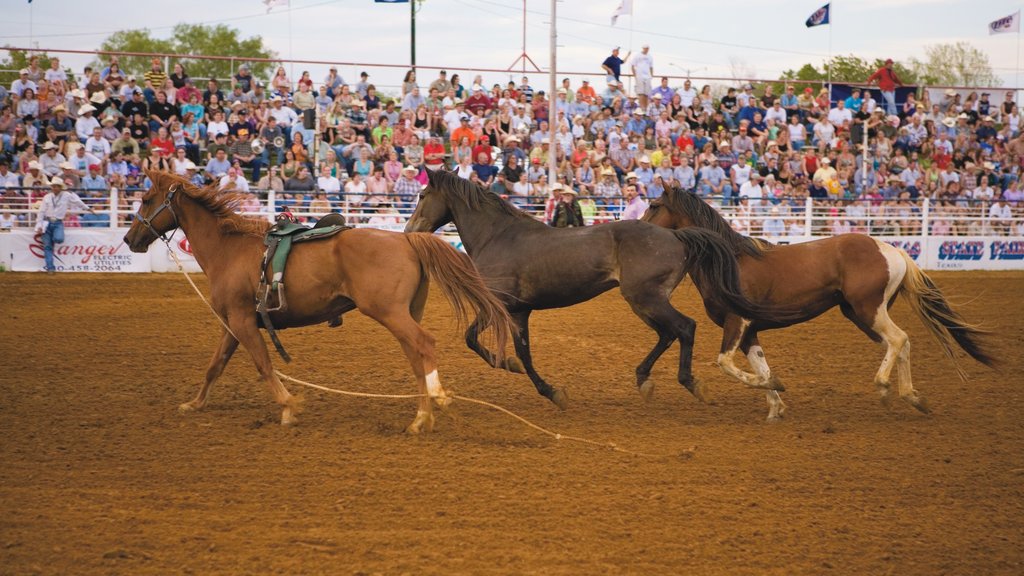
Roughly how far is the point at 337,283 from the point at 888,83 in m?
23.8

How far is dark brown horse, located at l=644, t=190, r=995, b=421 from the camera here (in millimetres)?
7324

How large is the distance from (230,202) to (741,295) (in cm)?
386

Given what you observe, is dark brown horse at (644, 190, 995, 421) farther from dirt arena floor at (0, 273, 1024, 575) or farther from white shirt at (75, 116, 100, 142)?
white shirt at (75, 116, 100, 142)

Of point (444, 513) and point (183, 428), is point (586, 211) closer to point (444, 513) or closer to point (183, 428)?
point (183, 428)

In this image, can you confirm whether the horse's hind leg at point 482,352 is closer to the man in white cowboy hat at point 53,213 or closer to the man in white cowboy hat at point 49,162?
the man in white cowboy hat at point 53,213

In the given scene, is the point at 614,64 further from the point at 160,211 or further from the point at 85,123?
the point at 160,211

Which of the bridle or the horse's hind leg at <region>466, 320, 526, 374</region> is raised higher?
the bridle

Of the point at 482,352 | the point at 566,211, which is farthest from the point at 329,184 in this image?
the point at 482,352

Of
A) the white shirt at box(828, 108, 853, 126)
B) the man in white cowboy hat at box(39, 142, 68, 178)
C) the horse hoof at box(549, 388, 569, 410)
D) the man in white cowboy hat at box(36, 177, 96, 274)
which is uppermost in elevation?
the white shirt at box(828, 108, 853, 126)

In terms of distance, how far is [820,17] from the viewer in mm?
28688

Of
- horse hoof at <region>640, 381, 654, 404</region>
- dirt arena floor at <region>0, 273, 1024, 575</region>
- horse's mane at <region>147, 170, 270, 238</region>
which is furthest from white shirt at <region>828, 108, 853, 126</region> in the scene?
horse's mane at <region>147, 170, 270, 238</region>

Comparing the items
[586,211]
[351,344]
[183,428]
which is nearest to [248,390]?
[183,428]

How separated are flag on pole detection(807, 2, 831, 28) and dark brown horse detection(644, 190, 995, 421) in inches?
913

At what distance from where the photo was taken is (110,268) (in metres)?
17.0
